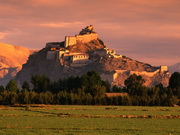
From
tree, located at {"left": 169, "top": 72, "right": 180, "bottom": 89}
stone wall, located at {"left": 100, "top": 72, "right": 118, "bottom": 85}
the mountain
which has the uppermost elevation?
the mountain

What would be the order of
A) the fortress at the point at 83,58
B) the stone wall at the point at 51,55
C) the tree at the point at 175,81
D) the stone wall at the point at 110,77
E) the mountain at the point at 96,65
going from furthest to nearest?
the stone wall at the point at 51,55, the mountain at the point at 96,65, the fortress at the point at 83,58, the stone wall at the point at 110,77, the tree at the point at 175,81

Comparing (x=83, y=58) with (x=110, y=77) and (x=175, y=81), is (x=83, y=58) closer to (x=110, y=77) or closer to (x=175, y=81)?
(x=110, y=77)

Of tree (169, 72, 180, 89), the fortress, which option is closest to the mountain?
the fortress

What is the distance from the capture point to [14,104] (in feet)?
237

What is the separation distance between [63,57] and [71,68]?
650 cm

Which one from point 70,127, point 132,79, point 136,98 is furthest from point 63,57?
point 70,127

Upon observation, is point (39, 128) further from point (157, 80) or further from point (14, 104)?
point (157, 80)

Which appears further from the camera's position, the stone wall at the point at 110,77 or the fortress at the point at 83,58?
the fortress at the point at 83,58

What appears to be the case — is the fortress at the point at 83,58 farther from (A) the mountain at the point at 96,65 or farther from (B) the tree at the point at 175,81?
(B) the tree at the point at 175,81

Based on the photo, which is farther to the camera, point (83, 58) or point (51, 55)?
point (51, 55)

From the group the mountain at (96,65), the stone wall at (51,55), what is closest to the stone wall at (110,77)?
the mountain at (96,65)

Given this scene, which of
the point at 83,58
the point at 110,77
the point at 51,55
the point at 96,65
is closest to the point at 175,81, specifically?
the point at 110,77

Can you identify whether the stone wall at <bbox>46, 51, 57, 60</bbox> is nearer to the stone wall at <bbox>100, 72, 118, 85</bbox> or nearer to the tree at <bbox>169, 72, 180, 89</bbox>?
the stone wall at <bbox>100, 72, 118, 85</bbox>

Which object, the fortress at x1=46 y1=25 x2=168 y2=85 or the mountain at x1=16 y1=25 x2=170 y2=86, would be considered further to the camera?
the mountain at x1=16 y1=25 x2=170 y2=86
